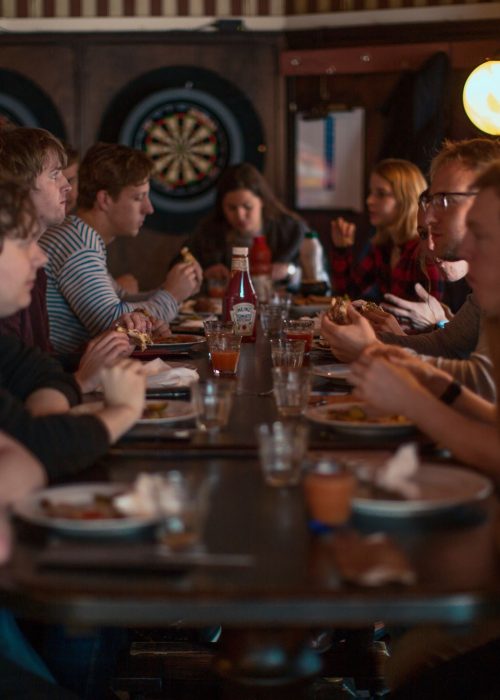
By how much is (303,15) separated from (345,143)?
3.01 ft

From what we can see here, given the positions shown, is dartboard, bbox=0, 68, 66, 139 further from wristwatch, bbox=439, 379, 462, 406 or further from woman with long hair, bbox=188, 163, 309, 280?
wristwatch, bbox=439, 379, 462, 406

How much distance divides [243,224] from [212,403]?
4220 mm

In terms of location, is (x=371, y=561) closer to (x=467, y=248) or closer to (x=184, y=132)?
(x=467, y=248)

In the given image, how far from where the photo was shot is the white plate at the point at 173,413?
2.23 metres

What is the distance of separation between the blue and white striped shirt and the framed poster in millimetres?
3711

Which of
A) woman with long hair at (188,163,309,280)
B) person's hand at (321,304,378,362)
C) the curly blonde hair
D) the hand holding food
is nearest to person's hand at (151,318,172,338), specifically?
the hand holding food

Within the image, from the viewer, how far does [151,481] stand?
5.31 ft

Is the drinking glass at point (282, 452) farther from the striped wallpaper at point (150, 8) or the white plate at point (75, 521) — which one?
the striped wallpaper at point (150, 8)

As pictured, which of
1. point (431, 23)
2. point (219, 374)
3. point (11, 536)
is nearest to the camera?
point (11, 536)

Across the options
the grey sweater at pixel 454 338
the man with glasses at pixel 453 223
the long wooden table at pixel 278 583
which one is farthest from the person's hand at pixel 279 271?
the long wooden table at pixel 278 583

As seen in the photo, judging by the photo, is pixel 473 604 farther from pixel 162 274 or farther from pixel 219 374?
pixel 162 274

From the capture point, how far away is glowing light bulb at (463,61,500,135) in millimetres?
4418

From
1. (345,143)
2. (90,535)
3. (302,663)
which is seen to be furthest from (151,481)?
(345,143)

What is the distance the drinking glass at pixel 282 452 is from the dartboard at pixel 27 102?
599cm
